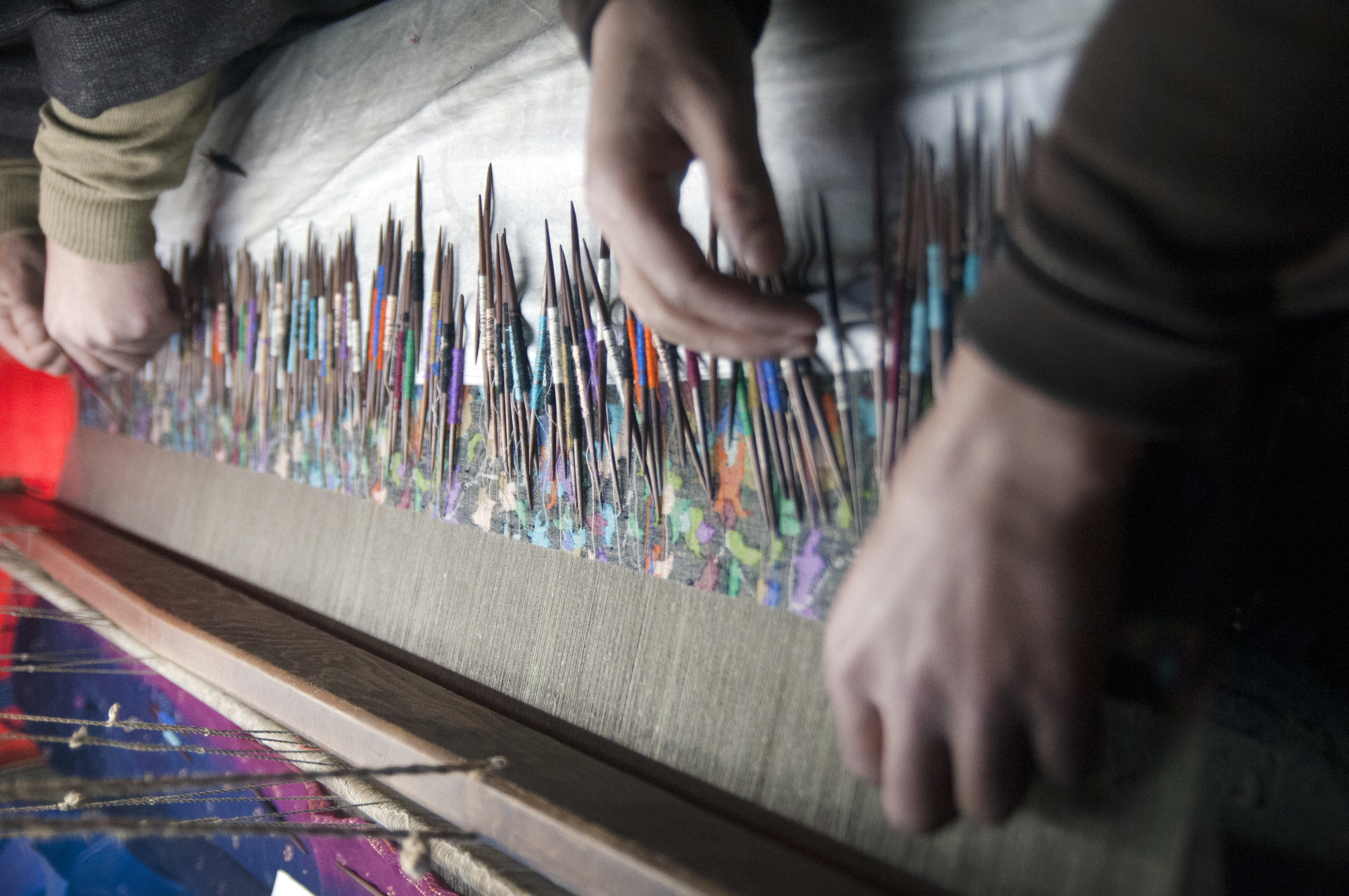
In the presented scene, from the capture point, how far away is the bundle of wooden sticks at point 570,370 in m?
0.53

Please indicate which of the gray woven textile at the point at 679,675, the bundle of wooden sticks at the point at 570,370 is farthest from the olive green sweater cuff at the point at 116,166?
the gray woven textile at the point at 679,675

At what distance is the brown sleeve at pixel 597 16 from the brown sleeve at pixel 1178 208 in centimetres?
32

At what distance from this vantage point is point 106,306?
1.32 metres

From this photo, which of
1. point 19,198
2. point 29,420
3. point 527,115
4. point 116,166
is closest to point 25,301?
point 19,198

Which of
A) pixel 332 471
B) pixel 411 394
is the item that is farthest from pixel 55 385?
pixel 411 394

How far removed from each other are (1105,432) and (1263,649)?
30cm

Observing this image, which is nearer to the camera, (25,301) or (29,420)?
(25,301)

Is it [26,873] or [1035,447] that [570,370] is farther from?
[26,873]

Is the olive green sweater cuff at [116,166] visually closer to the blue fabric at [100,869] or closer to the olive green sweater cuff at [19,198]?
the olive green sweater cuff at [19,198]

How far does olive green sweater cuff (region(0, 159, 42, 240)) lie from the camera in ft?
4.71

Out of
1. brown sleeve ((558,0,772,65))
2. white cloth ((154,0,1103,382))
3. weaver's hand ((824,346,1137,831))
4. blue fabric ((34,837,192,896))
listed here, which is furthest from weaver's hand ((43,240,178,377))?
weaver's hand ((824,346,1137,831))

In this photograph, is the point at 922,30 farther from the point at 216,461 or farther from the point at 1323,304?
the point at 216,461

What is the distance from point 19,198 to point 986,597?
Result: 195 cm

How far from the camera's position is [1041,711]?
400 millimetres
